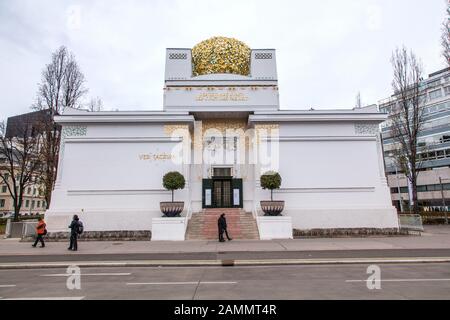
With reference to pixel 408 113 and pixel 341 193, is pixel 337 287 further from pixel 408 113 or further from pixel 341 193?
pixel 408 113

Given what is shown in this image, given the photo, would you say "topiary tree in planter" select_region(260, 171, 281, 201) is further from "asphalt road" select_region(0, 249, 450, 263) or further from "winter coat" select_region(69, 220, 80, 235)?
"winter coat" select_region(69, 220, 80, 235)

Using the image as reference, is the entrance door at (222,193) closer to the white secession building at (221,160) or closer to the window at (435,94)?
the white secession building at (221,160)

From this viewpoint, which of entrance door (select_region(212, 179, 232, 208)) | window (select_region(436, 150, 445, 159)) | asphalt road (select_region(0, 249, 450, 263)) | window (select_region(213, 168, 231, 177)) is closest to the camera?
asphalt road (select_region(0, 249, 450, 263))

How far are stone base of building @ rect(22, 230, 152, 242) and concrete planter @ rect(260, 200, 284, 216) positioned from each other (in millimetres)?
7893

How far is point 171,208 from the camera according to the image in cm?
1977

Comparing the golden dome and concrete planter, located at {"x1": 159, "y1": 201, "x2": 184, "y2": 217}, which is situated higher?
the golden dome

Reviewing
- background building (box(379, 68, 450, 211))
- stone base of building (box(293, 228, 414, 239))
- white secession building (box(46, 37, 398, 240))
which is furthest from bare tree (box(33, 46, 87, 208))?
background building (box(379, 68, 450, 211))

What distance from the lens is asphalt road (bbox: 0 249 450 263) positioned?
1215cm

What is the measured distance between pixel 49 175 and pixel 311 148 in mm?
23832

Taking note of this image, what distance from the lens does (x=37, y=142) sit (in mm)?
33406

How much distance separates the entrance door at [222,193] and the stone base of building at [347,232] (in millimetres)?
5726

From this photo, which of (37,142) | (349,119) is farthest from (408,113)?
(37,142)

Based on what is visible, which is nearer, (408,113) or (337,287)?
(337,287)
